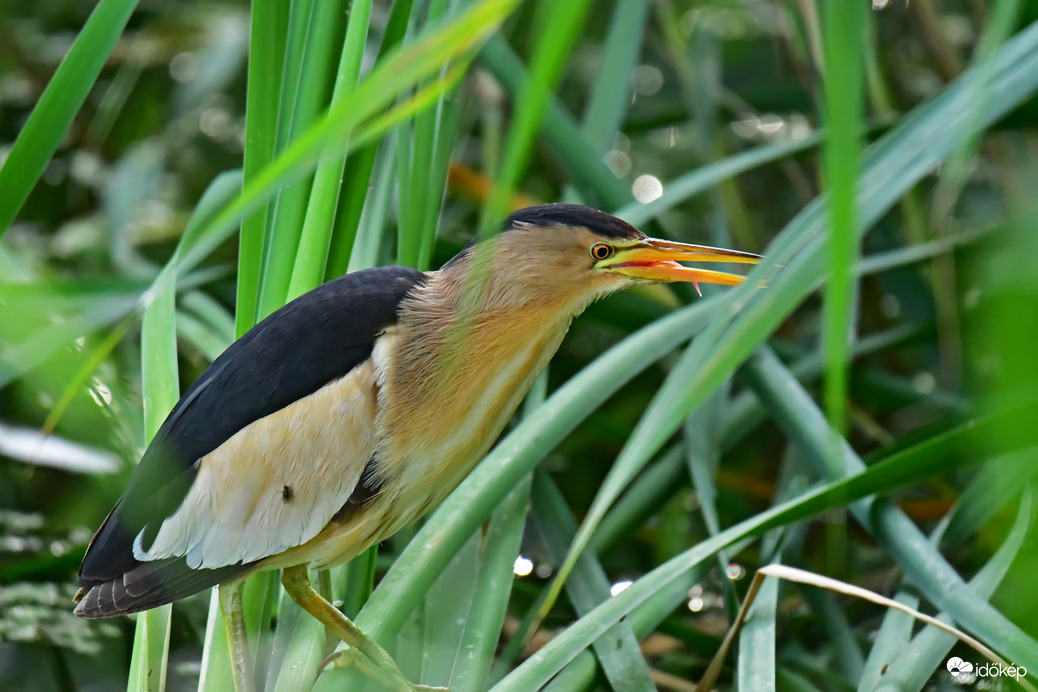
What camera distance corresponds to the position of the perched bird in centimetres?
110

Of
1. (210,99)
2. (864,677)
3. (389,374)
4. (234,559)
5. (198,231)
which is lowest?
(864,677)

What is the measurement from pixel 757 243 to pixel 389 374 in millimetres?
1202

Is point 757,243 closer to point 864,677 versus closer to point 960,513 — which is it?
point 960,513

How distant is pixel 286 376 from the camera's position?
1136 mm

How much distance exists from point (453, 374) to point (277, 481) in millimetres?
235

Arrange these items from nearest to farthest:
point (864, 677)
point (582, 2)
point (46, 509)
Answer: point (582, 2) < point (864, 677) < point (46, 509)

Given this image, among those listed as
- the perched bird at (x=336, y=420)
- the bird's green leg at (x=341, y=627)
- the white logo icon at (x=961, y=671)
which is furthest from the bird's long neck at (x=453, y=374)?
the white logo icon at (x=961, y=671)

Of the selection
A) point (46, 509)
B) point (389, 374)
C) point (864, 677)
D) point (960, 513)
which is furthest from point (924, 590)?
point (46, 509)

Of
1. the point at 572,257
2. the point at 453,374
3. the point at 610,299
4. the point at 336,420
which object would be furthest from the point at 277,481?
the point at 610,299

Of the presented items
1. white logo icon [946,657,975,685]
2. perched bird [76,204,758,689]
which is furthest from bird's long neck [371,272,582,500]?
white logo icon [946,657,975,685]

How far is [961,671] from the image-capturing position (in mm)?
1324

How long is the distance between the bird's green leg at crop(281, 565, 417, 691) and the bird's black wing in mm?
72

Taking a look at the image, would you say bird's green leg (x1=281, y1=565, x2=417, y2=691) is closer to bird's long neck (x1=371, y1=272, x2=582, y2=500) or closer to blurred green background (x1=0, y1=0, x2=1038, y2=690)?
blurred green background (x1=0, y1=0, x2=1038, y2=690)

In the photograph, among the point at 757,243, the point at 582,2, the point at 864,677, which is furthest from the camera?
the point at 757,243
